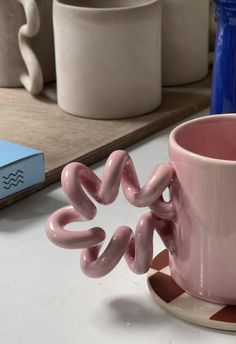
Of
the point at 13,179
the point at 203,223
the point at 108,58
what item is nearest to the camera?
the point at 203,223

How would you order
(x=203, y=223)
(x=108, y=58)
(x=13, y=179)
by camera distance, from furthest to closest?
1. (x=108, y=58)
2. (x=13, y=179)
3. (x=203, y=223)

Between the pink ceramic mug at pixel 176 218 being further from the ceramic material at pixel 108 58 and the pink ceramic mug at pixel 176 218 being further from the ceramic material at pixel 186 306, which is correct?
the ceramic material at pixel 108 58

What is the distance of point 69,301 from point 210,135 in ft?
0.43

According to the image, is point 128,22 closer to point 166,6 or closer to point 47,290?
point 166,6

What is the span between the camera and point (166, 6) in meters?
0.80

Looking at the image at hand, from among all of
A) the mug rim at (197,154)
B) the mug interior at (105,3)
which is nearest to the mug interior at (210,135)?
the mug rim at (197,154)

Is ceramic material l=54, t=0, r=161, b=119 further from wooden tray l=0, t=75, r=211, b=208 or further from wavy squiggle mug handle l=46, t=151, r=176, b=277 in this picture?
wavy squiggle mug handle l=46, t=151, r=176, b=277

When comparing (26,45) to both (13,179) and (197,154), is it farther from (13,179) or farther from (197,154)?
(197,154)

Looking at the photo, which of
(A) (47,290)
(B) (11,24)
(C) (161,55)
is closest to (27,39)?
(B) (11,24)

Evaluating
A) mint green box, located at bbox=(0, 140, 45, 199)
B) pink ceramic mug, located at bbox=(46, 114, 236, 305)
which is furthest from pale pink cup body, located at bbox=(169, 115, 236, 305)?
mint green box, located at bbox=(0, 140, 45, 199)

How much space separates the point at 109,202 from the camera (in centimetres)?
44

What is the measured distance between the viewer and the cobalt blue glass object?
62cm

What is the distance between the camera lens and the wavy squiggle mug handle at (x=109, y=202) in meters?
0.44

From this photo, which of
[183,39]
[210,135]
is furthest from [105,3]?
[210,135]
